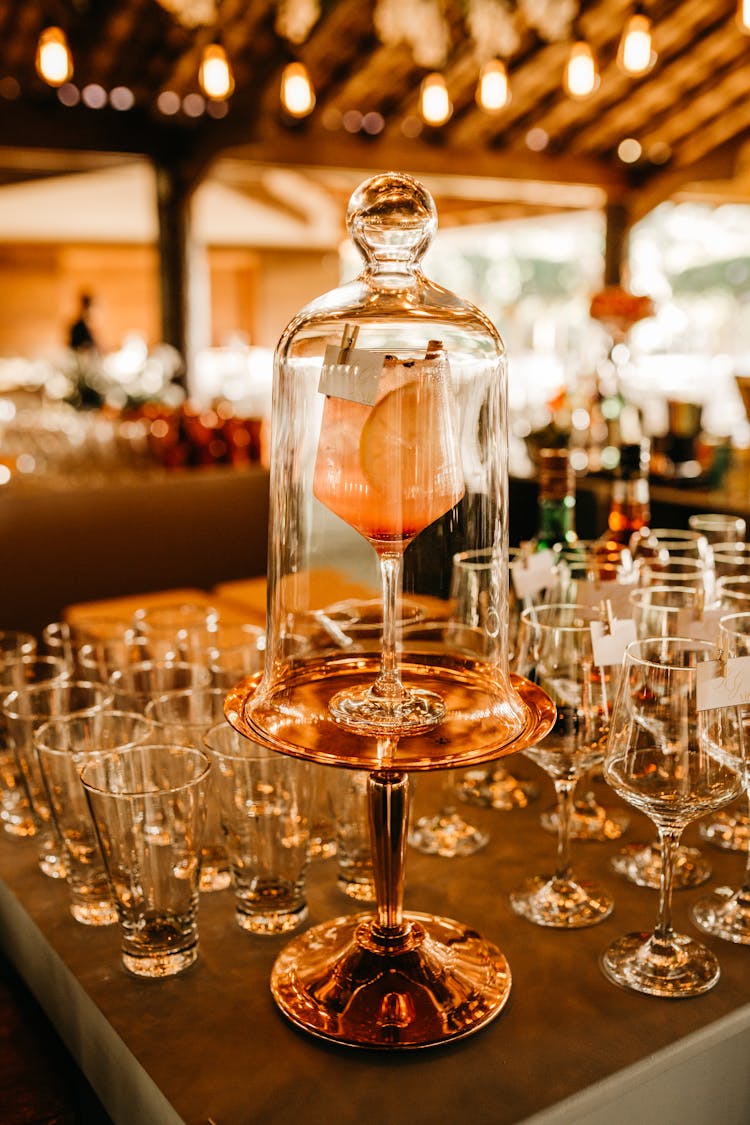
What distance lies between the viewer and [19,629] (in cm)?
315

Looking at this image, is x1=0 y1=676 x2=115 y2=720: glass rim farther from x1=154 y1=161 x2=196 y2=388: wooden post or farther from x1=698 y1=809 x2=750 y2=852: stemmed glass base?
x1=154 y1=161 x2=196 y2=388: wooden post

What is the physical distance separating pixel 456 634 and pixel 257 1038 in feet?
1.52

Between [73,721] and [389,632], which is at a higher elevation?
[389,632]

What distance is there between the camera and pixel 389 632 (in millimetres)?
941

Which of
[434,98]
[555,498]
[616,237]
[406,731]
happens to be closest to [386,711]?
[406,731]

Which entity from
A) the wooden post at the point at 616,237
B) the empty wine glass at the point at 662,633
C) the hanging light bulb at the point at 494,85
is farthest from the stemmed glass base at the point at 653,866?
the wooden post at the point at 616,237

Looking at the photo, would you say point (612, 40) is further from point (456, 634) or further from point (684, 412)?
point (456, 634)

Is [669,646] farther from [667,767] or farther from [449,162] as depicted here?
[449,162]

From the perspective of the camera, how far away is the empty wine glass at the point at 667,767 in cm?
87

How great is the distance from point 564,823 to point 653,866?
119mm

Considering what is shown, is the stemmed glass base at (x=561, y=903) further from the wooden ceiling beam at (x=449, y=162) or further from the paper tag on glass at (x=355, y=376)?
the wooden ceiling beam at (x=449, y=162)

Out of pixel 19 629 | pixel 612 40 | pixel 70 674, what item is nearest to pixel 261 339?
pixel 612 40

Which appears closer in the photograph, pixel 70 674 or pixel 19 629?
pixel 70 674

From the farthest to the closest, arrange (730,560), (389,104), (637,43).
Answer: (389,104) < (637,43) < (730,560)
